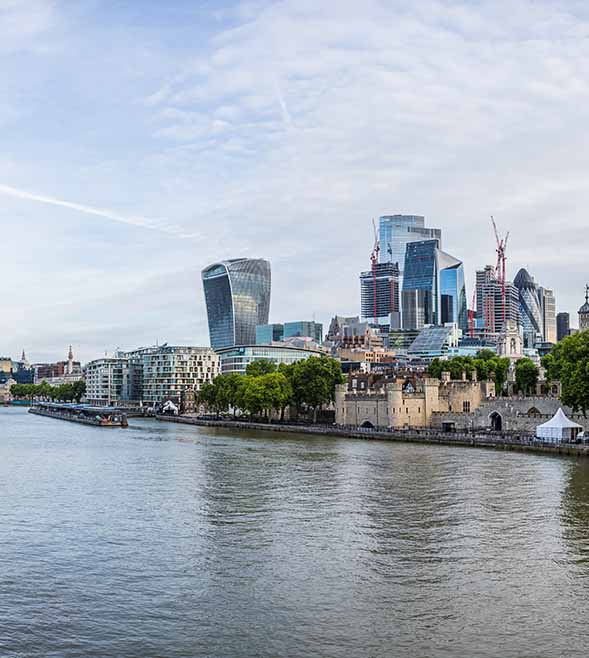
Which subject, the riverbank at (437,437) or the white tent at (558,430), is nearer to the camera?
the riverbank at (437,437)

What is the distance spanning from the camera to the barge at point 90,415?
132 m

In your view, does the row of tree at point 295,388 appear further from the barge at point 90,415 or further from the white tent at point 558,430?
the white tent at point 558,430

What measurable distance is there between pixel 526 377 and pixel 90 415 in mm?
76660

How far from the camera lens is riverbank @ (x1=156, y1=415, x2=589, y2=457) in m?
71.8

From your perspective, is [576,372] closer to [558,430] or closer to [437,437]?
[558,430]

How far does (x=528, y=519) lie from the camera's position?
39.5 meters

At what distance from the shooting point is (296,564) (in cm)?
3112

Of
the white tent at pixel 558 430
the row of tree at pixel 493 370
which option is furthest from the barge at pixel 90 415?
the white tent at pixel 558 430

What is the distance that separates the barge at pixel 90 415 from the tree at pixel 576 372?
7222cm

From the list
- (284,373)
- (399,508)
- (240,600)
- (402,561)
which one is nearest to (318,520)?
(399,508)

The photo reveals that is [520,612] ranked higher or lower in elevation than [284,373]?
lower

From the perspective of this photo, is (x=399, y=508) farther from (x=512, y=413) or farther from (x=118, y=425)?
(x=118, y=425)

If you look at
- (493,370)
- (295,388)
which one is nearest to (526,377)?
(493,370)

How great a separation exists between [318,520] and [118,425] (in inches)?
3764
